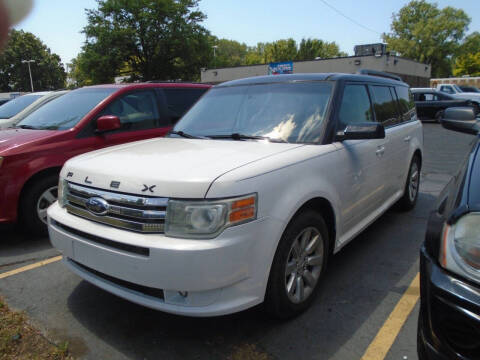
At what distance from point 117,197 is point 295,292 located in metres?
1.37

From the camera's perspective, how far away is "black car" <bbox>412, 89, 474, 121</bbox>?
1744 centimetres

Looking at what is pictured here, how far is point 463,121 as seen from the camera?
3.39 meters

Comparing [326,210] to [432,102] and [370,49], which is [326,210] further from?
[370,49]

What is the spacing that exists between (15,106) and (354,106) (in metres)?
8.00

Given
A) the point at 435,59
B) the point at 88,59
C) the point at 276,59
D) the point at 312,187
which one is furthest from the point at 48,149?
the point at 435,59

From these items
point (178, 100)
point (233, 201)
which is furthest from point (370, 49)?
point (233, 201)

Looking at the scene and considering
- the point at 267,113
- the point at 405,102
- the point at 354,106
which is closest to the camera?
the point at 267,113

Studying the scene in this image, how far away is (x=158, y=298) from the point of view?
2.23 meters

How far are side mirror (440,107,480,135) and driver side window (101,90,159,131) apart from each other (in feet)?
12.1

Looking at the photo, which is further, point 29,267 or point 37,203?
point 37,203

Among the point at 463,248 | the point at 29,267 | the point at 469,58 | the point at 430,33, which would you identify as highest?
the point at 430,33

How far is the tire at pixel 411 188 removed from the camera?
4868 millimetres

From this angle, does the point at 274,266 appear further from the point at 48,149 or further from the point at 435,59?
the point at 435,59

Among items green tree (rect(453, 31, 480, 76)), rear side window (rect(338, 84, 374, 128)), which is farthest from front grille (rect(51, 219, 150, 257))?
green tree (rect(453, 31, 480, 76))
